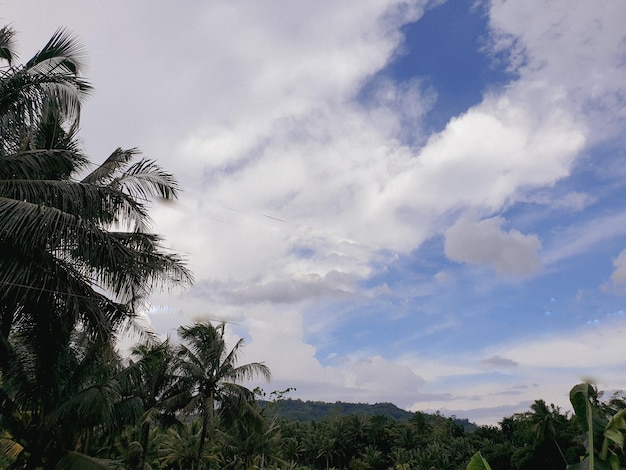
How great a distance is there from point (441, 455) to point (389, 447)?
1285 cm

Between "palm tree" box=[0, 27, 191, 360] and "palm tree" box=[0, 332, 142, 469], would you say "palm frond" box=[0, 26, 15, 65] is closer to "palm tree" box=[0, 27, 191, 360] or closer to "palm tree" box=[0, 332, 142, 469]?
"palm tree" box=[0, 27, 191, 360]

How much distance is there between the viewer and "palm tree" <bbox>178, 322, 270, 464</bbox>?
2570 centimetres

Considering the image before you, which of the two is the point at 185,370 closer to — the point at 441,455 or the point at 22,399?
the point at 22,399

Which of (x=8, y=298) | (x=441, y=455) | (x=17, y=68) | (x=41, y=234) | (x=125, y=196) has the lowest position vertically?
(x=441, y=455)

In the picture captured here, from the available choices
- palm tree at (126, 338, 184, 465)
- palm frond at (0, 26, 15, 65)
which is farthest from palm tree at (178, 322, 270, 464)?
palm frond at (0, 26, 15, 65)

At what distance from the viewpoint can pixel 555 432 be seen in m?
38.9

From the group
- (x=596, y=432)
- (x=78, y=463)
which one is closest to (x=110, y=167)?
(x=78, y=463)

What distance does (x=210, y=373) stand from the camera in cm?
2627

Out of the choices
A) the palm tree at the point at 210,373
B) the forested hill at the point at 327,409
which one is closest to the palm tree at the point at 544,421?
the palm tree at the point at 210,373

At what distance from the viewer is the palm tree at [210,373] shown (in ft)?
84.3

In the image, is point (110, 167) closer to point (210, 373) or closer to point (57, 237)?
point (57, 237)

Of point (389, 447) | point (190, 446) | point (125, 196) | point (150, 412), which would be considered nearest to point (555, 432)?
point (389, 447)

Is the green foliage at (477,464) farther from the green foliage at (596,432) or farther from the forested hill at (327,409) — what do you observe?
the forested hill at (327,409)

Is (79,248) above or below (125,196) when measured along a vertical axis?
below
